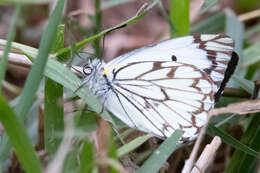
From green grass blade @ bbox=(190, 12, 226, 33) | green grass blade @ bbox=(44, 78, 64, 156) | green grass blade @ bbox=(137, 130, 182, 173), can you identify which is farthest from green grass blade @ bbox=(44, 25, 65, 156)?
green grass blade @ bbox=(190, 12, 226, 33)

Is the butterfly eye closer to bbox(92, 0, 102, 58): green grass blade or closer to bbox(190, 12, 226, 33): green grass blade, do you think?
bbox(92, 0, 102, 58): green grass blade

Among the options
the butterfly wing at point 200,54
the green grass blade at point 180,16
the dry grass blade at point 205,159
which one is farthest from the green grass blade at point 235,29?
the dry grass blade at point 205,159

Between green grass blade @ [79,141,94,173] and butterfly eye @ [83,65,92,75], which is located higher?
butterfly eye @ [83,65,92,75]

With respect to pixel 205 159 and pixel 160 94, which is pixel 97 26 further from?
pixel 205 159

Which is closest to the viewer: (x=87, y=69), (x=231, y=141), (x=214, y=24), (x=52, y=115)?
(x=52, y=115)

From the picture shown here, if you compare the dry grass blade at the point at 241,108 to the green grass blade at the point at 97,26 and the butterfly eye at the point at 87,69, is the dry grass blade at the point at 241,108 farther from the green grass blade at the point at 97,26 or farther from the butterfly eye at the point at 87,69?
the green grass blade at the point at 97,26

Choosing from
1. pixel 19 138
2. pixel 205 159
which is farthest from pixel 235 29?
pixel 19 138

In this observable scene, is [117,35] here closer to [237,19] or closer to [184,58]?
[237,19]
